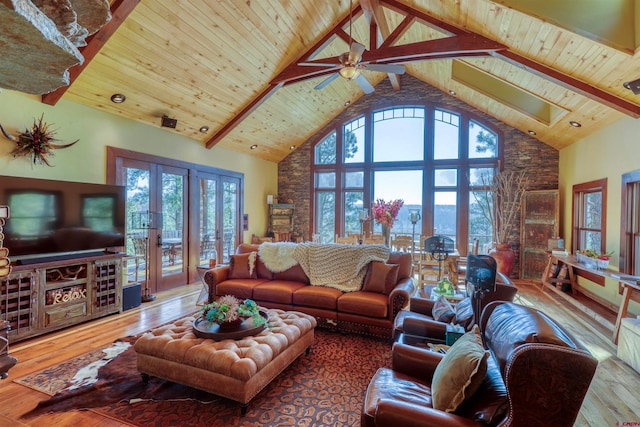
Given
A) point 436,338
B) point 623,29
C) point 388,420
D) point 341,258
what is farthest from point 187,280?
point 623,29

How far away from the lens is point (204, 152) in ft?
21.3

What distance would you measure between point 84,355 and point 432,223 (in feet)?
23.3

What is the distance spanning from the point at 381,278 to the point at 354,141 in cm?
546

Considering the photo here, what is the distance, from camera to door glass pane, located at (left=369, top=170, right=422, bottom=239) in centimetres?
797

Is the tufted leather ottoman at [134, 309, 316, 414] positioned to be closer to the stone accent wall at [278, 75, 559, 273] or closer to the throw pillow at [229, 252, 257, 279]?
the throw pillow at [229, 252, 257, 279]

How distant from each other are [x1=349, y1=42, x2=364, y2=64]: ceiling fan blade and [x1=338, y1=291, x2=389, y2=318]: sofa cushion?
113 inches

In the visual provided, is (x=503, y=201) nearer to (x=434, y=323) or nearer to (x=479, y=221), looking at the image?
(x=479, y=221)

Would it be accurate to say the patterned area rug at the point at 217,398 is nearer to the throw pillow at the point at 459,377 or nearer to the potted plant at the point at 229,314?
the potted plant at the point at 229,314

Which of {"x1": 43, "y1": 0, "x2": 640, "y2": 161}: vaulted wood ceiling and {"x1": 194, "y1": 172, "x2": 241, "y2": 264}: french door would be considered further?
{"x1": 194, "y1": 172, "x2": 241, "y2": 264}: french door

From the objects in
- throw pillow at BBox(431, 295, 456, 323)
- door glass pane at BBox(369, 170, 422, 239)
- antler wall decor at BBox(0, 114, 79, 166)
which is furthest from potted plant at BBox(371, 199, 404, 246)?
antler wall decor at BBox(0, 114, 79, 166)

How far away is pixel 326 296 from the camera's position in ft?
12.2

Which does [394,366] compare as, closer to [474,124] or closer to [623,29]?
[623,29]

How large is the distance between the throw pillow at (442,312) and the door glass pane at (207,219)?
5050mm

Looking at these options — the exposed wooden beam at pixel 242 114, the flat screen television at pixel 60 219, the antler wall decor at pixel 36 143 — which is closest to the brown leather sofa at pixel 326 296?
the flat screen television at pixel 60 219
